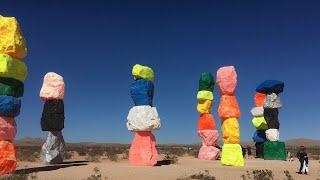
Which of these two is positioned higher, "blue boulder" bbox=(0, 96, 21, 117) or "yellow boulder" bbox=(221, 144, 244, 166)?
"blue boulder" bbox=(0, 96, 21, 117)

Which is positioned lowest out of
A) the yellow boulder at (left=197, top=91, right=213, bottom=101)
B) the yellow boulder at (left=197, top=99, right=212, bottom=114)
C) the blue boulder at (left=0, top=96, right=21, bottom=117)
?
the blue boulder at (left=0, top=96, right=21, bottom=117)

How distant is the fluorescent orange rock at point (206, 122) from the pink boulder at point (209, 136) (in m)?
0.31

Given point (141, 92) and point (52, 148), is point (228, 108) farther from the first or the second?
point (52, 148)

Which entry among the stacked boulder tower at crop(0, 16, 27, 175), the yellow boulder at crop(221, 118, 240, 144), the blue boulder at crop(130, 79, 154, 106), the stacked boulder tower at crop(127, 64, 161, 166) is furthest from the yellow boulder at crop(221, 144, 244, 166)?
the stacked boulder tower at crop(0, 16, 27, 175)

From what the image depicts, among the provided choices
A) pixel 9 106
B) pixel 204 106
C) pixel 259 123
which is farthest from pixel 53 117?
pixel 259 123

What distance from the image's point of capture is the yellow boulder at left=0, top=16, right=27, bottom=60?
1741 cm

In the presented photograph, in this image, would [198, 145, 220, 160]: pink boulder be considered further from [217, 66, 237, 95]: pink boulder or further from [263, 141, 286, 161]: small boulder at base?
[217, 66, 237, 95]: pink boulder

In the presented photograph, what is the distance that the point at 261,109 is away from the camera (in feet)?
105

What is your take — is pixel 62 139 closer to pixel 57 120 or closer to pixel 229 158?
pixel 57 120

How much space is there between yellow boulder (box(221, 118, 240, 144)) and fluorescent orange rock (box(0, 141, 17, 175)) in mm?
10855

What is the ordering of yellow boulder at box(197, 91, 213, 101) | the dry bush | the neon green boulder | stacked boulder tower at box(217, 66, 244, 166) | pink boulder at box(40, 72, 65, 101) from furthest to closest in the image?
the neon green boulder
the dry bush
yellow boulder at box(197, 91, 213, 101)
pink boulder at box(40, 72, 65, 101)
stacked boulder tower at box(217, 66, 244, 166)

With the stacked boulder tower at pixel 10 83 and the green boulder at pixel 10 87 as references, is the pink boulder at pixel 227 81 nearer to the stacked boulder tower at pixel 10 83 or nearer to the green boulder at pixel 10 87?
the stacked boulder tower at pixel 10 83

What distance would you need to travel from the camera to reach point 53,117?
23.6m

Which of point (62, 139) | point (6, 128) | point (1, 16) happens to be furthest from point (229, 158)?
point (1, 16)
